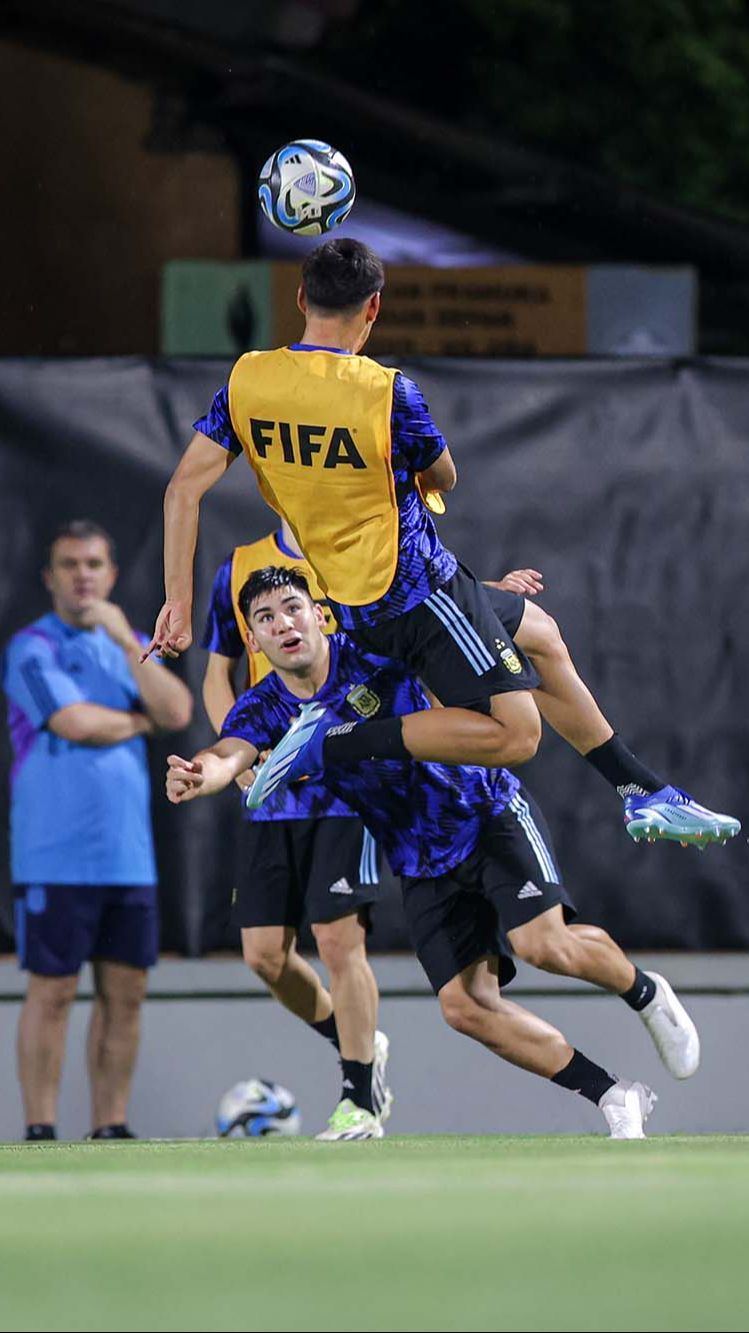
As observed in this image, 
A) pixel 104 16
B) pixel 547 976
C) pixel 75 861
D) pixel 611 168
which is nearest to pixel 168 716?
pixel 75 861

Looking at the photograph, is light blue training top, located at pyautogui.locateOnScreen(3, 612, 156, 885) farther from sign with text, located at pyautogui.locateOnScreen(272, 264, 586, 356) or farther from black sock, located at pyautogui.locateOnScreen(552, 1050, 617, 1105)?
sign with text, located at pyautogui.locateOnScreen(272, 264, 586, 356)

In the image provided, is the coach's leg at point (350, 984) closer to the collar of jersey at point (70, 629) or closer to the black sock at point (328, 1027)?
the black sock at point (328, 1027)

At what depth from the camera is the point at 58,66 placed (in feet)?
44.5

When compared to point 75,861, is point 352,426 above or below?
above

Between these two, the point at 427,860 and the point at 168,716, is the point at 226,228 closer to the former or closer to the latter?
the point at 168,716

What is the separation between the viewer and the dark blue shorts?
894 cm

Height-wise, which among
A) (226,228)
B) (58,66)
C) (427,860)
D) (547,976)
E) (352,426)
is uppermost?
(58,66)

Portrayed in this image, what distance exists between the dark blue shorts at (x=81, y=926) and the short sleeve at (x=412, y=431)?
263cm

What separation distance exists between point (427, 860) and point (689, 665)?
242 cm

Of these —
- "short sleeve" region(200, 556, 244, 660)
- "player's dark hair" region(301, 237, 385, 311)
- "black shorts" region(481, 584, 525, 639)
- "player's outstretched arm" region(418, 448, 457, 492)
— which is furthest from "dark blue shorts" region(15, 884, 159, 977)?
"player's dark hair" region(301, 237, 385, 311)

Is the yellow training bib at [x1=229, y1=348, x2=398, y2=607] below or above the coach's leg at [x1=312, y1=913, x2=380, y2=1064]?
above

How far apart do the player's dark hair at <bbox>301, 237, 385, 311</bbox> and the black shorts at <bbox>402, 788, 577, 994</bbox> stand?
5.14 feet

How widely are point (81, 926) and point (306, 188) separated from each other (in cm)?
299

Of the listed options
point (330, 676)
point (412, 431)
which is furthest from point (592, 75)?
point (412, 431)
